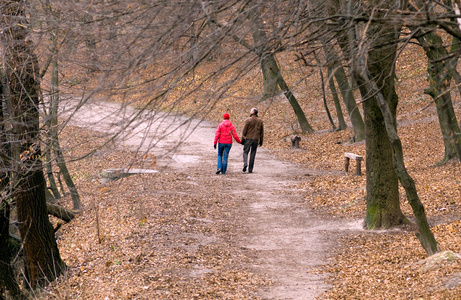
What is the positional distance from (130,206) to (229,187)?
3.00 metres

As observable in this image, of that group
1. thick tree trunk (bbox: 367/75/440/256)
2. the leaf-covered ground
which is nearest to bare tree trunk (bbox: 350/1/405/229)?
the leaf-covered ground

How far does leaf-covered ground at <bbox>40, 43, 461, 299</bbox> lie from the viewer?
6566 mm

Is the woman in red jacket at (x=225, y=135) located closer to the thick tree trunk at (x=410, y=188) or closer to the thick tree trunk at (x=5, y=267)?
the thick tree trunk at (x=5, y=267)

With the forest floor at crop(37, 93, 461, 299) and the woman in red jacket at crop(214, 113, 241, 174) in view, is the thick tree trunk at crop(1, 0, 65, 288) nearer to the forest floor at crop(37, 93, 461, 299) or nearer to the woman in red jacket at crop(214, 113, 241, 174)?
the forest floor at crop(37, 93, 461, 299)

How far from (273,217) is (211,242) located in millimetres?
2085

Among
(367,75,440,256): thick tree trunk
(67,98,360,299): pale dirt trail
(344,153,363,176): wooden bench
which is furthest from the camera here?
(344,153,363,176): wooden bench

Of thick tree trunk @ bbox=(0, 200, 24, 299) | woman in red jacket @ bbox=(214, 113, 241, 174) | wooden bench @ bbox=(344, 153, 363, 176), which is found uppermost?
woman in red jacket @ bbox=(214, 113, 241, 174)

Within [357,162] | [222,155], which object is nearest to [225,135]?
[222,155]

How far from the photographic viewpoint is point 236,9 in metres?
4.95

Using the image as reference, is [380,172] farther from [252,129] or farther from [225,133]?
[225,133]

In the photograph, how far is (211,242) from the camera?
29.4 ft

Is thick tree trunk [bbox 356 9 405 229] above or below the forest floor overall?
above

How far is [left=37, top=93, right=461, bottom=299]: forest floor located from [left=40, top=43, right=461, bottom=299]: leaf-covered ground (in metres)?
0.03

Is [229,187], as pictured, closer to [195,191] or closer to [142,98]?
[195,191]
